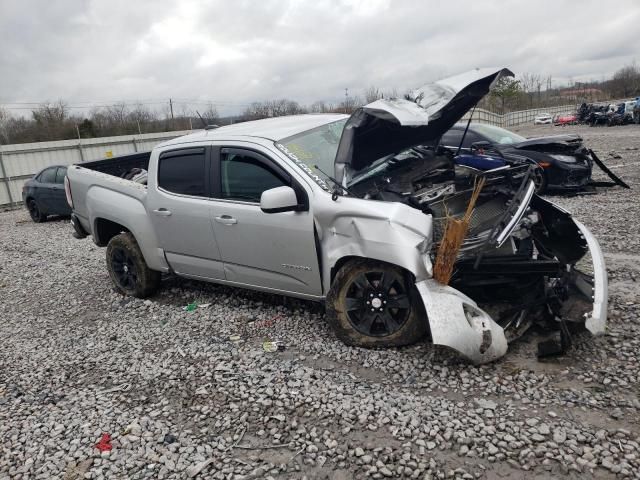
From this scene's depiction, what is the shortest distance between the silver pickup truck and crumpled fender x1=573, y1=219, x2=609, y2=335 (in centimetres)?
1

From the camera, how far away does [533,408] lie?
10.1 ft

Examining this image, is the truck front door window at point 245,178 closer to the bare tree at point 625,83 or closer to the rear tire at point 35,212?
the rear tire at point 35,212

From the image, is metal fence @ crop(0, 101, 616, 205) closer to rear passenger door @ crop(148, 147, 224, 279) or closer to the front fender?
the front fender

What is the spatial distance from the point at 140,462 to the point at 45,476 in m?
0.57

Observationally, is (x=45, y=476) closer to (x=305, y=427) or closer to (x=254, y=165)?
(x=305, y=427)

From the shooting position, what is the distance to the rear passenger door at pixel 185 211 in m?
4.82

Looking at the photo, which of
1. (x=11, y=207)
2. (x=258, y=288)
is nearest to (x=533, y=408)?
(x=258, y=288)

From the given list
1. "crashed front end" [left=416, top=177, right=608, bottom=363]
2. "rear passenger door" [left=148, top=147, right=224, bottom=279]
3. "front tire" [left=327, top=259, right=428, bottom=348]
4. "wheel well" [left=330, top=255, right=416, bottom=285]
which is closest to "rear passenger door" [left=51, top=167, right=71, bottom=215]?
"rear passenger door" [left=148, top=147, right=224, bottom=279]

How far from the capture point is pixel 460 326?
3.36 m

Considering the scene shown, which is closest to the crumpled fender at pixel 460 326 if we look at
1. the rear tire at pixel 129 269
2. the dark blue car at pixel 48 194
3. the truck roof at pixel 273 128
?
the truck roof at pixel 273 128

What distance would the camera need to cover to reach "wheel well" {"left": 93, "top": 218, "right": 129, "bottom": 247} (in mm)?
6141

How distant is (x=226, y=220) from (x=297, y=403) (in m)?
1.87

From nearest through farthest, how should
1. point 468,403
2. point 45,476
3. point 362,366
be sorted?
point 45,476 → point 468,403 → point 362,366

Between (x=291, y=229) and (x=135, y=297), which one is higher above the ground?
(x=291, y=229)
